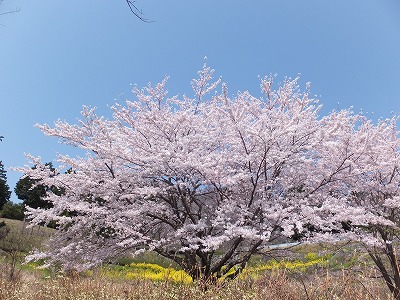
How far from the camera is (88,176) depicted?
368 inches

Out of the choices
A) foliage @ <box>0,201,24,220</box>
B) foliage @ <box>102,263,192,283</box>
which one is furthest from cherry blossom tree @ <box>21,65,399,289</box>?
foliage @ <box>0,201,24,220</box>

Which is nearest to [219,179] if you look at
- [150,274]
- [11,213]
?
[150,274]

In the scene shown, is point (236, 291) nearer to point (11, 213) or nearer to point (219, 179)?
point (219, 179)

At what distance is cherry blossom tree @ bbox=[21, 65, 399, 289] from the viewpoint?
794cm

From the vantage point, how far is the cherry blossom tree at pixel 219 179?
794cm

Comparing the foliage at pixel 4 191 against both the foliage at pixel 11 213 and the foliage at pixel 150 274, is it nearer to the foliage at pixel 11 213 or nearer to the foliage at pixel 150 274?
the foliage at pixel 11 213

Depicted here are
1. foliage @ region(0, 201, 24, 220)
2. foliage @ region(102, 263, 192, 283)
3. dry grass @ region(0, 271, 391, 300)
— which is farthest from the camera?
foliage @ region(0, 201, 24, 220)

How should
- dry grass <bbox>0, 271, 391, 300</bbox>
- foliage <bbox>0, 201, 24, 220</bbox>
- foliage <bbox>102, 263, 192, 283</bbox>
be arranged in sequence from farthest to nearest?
foliage <bbox>0, 201, 24, 220</bbox> < foliage <bbox>102, 263, 192, 283</bbox> < dry grass <bbox>0, 271, 391, 300</bbox>

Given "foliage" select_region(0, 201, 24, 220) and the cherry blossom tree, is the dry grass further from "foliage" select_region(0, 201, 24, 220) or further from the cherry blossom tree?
"foliage" select_region(0, 201, 24, 220)

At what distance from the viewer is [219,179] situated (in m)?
7.99

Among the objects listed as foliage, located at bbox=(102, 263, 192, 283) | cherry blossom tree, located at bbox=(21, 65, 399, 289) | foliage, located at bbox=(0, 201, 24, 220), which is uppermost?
foliage, located at bbox=(0, 201, 24, 220)

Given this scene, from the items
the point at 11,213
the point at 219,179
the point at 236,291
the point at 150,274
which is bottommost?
the point at 150,274

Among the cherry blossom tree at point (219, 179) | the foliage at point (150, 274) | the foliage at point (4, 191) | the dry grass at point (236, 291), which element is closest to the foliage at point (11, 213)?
the foliage at point (4, 191)

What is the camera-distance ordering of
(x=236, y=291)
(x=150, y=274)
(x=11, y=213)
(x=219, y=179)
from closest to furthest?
(x=236, y=291), (x=219, y=179), (x=150, y=274), (x=11, y=213)
